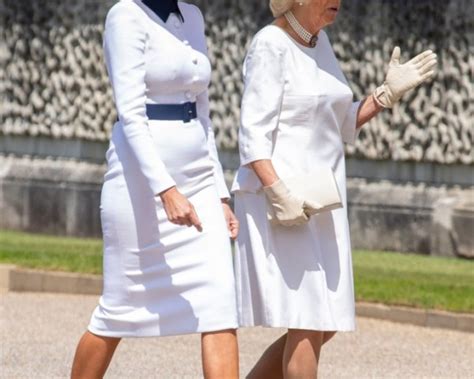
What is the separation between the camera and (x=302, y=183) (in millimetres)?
7102

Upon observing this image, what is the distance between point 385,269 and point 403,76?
21.3 feet

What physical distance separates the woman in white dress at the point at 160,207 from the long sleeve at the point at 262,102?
12.6 inches

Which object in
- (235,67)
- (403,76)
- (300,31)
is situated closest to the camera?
(300,31)

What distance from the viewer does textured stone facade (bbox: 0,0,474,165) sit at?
1473 cm

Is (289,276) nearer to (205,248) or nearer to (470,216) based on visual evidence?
(205,248)

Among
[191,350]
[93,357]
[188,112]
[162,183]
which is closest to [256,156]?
[188,112]

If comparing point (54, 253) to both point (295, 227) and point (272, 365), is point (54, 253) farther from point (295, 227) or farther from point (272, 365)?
point (295, 227)

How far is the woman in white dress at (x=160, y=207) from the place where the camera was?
652 cm

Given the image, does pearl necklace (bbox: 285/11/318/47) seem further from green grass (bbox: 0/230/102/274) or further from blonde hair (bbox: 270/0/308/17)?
green grass (bbox: 0/230/102/274)

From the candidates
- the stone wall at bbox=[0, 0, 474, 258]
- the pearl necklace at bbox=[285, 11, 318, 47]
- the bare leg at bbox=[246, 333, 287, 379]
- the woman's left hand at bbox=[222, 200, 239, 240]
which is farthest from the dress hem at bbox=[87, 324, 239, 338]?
the stone wall at bbox=[0, 0, 474, 258]

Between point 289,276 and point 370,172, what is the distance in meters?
8.16

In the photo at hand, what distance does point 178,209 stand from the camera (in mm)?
6418

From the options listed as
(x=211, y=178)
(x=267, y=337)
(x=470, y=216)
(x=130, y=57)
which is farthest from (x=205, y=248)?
(x=470, y=216)

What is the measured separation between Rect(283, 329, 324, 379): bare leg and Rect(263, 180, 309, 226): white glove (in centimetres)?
43
